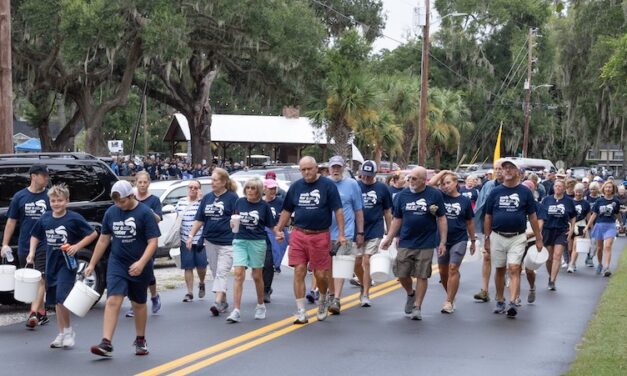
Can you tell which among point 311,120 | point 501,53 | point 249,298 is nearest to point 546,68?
point 501,53

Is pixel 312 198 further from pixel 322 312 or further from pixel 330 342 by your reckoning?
pixel 330 342

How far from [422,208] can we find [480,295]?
244 centimetres

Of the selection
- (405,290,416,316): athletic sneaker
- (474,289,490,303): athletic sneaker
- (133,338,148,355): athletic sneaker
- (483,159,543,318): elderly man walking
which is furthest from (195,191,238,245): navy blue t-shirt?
(474,289,490,303): athletic sneaker

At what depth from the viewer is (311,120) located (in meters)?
37.8

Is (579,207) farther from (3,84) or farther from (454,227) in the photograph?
(3,84)

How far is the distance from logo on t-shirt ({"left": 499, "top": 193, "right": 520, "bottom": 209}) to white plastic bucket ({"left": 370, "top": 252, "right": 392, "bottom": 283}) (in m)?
1.53

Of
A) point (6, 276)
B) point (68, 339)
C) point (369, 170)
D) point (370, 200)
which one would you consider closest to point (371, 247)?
point (370, 200)

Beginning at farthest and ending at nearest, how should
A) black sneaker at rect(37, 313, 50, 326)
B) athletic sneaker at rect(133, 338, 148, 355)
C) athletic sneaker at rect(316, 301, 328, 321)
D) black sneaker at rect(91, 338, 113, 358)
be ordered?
athletic sneaker at rect(316, 301, 328, 321)
black sneaker at rect(37, 313, 50, 326)
athletic sneaker at rect(133, 338, 148, 355)
black sneaker at rect(91, 338, 113, 358)

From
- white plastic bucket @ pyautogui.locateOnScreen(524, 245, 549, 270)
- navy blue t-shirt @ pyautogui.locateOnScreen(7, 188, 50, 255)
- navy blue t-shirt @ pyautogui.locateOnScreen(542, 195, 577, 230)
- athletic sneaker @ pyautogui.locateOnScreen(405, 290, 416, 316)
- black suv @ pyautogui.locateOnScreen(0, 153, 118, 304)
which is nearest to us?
navy blue t-shirt @ pyautogui.locateOnScreen(7, 188, 50, 255)

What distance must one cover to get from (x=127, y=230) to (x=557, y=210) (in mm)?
8064

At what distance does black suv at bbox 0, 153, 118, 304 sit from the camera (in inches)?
449

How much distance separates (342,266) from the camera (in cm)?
1080

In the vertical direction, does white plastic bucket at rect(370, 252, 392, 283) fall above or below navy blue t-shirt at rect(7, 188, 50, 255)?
below

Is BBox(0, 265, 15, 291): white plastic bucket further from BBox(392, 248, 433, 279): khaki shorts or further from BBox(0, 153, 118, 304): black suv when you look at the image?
BBox(392, 248, 433, 279): khaki shorts
